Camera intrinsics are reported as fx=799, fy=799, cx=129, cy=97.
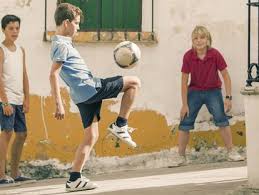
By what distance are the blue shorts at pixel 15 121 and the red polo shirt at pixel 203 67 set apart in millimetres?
1997

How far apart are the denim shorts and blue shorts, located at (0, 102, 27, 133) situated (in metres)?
1.07

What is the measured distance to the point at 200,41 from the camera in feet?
30.0

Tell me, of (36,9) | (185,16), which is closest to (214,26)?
(185,16)

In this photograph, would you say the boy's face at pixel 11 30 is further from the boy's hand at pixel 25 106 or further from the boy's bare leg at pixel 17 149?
the boy's bare leg at pixel 17 149

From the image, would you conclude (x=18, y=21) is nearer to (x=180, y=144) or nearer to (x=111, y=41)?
(x=111, y=41)

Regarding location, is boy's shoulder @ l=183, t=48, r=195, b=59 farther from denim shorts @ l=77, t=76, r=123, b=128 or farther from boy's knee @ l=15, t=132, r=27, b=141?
boy's knee @ l=15, t=132, r=27, b=141

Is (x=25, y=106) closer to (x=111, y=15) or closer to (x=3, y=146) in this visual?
(x=3, y=146)

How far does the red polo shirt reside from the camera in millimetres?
9258

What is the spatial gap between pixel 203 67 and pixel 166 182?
1652 millimetres

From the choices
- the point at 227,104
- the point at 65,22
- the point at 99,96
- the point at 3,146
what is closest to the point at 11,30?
the point at 65,22

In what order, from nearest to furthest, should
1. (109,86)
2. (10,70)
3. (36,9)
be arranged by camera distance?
(109,86)
(10,70)
(36,9)

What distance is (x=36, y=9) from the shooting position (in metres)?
9.04

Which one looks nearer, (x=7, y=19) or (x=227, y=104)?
(x=7, y=19)

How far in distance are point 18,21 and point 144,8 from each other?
5.33ft
